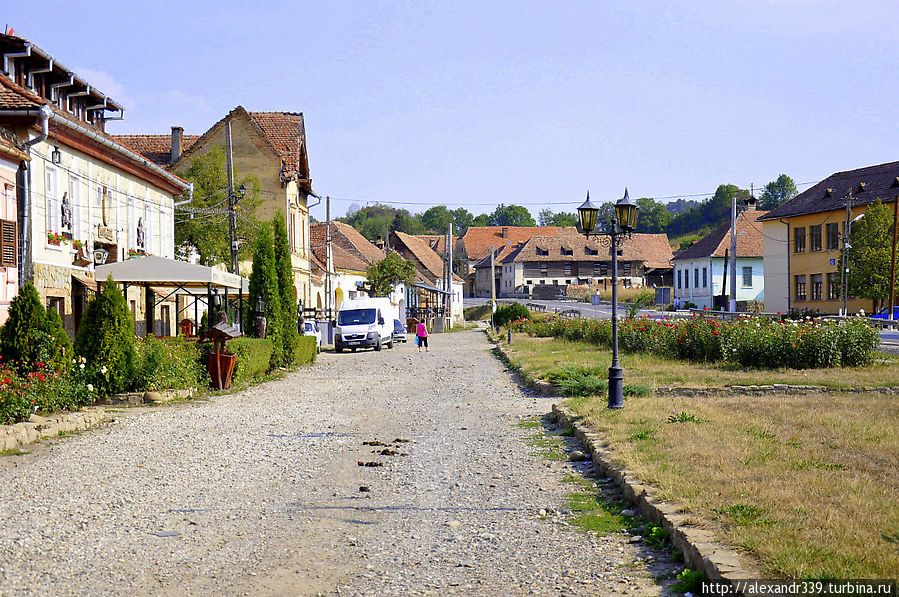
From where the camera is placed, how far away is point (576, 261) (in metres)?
116

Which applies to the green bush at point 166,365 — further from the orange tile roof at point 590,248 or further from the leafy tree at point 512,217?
the leafy tree at point 512,217

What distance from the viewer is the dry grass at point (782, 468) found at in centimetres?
574

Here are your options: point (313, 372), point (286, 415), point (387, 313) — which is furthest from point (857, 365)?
point (387, 313)

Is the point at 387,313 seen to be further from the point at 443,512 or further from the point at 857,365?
the point at 443,512

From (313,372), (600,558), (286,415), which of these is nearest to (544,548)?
(600,558)

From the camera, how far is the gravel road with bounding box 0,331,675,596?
6285 mm

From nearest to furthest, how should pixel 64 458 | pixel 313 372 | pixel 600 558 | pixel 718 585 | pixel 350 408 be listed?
pixel 718 585 → pixel 600 558 → pixel 64 458 → pixel 350 408 → pixel 313 372

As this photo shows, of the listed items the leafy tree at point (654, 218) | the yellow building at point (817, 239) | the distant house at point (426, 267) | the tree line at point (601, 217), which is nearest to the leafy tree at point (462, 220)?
the tree line at point (601, 217)

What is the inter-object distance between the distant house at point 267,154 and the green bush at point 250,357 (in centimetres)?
1896

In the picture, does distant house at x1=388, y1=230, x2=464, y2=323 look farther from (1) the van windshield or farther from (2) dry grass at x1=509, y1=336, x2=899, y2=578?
(2) dry grass at x1=509, y1=336, x2=899, y2=578

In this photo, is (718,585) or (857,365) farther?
(857,365)

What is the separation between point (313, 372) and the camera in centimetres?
2773

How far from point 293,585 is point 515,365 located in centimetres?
2036

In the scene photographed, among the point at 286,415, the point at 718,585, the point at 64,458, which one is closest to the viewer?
the point at 718,585
